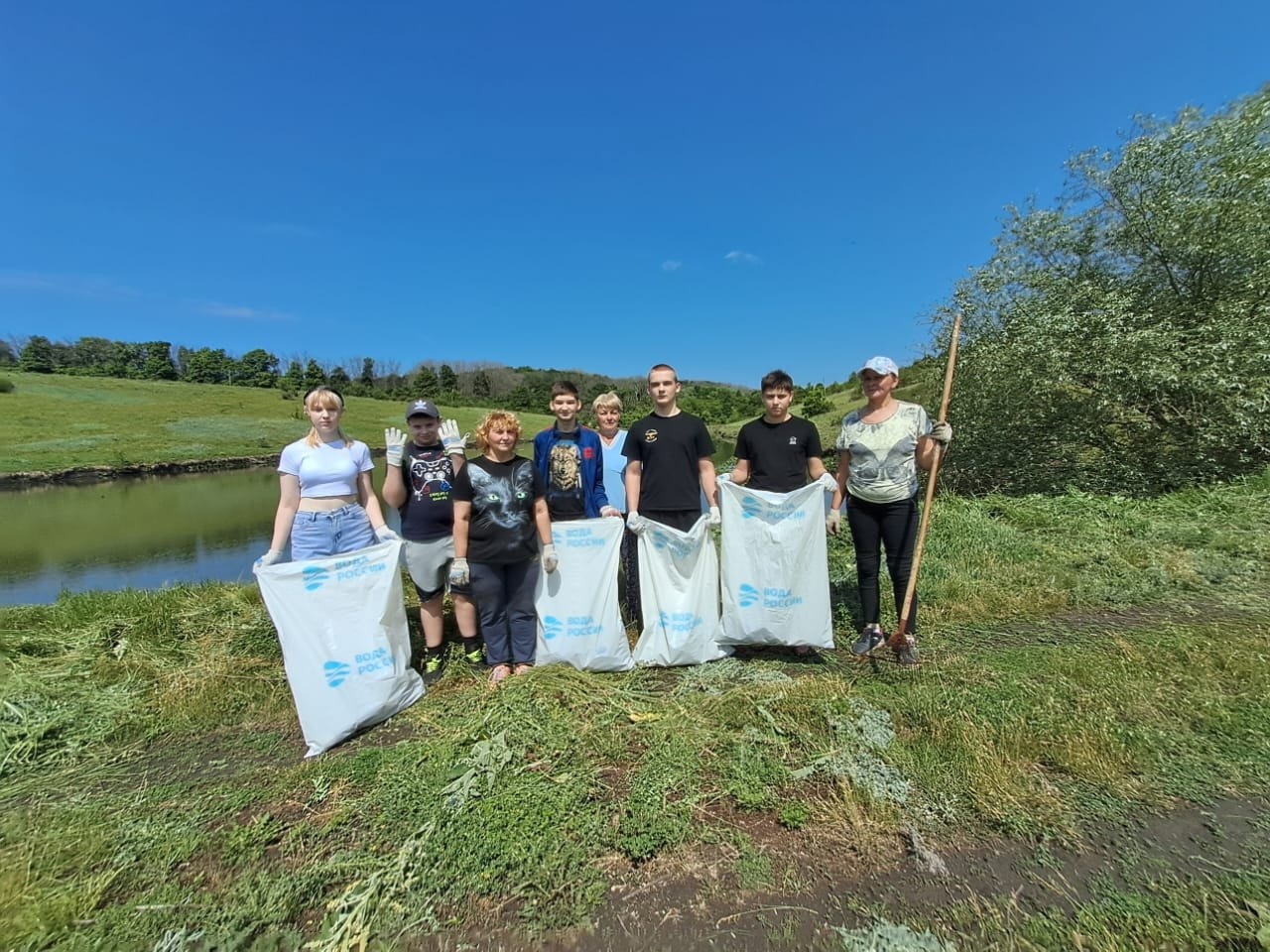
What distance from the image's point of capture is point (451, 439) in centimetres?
343

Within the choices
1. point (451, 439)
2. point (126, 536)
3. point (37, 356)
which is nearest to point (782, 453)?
point (451, 439)

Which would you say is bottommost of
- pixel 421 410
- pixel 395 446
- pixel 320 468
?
pixel 320 468

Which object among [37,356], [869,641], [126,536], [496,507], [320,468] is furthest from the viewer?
[37,356]

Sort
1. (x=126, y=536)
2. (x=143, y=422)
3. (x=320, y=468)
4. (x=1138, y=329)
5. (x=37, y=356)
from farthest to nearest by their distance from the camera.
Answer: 1. (x=37, y=356)
2. (x=143, y=422)
3. (x=126, y=536)
4. (x=1138, y=329)
5. (x=320, y=468)

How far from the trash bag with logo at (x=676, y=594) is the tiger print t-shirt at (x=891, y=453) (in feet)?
→ 3.59

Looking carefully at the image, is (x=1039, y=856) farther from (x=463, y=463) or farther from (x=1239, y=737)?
(x=463, y=463)

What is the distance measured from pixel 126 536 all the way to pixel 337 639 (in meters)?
14.8

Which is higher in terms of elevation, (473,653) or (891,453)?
(891,453)

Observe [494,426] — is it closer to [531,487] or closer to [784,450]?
[531,487]

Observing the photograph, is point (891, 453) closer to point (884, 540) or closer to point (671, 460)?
point (884, 540)

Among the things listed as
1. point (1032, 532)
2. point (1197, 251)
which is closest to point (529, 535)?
point (1032, 532)

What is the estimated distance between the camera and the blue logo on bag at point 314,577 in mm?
2754

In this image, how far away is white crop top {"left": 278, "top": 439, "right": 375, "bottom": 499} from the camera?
3.04m

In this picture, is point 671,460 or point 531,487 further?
point 671,460
